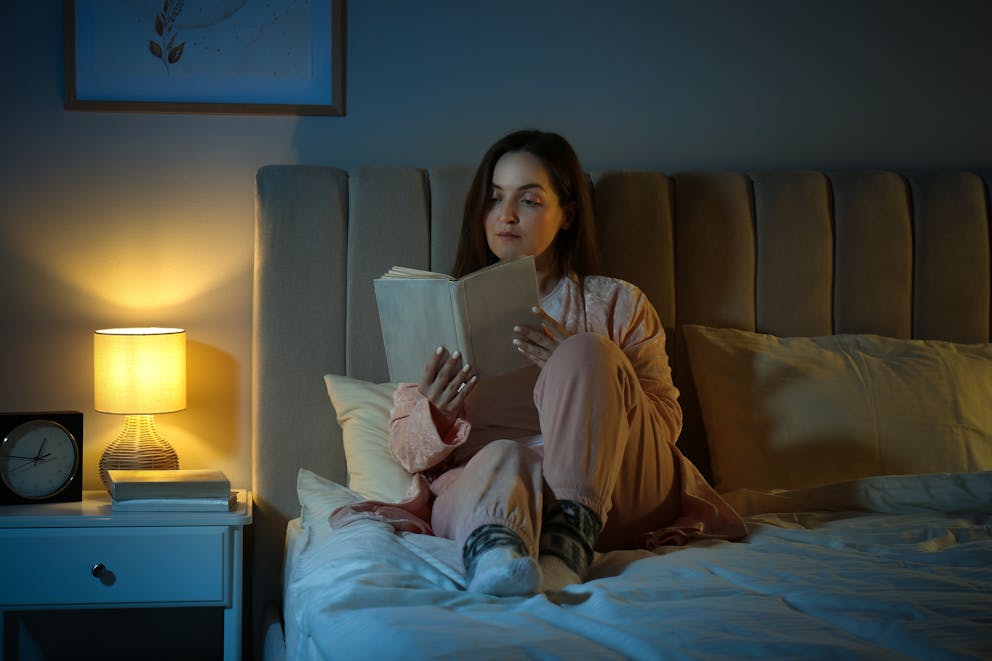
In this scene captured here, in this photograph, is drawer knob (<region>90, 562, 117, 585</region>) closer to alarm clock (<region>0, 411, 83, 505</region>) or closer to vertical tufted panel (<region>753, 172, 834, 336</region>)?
alarm clock (<region>0, 411, 83, 505</region>)

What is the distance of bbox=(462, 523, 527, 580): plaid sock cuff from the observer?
135 cm

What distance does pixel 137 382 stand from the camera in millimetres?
2182

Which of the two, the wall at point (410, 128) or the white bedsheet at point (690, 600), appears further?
the wall at point (410, 128)

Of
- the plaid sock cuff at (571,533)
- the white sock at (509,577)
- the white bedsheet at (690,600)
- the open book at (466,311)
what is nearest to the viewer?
the white bedsheet at (690,600)

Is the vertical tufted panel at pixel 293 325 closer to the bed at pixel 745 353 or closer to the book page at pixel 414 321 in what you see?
the bed at pixel 745 353

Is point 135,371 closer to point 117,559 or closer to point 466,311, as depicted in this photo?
point 117,559

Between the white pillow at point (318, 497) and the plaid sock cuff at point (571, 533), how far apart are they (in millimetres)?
530

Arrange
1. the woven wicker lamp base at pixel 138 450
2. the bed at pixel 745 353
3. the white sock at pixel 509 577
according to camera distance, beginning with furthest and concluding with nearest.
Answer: the woven wicker lamp base at pixel 138 450, the bed at pixel 745 353, the white sock at pixel 509 577

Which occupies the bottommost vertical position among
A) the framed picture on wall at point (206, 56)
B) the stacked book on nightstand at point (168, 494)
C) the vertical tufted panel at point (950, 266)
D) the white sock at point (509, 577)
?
the stacked book on nightstand at point (168, 494)

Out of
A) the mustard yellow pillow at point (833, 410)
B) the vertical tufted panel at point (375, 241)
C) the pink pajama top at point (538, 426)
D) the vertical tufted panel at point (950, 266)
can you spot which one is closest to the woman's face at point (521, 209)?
the pink pajama top at point (538, 426)

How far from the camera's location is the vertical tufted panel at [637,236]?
7.53 ft

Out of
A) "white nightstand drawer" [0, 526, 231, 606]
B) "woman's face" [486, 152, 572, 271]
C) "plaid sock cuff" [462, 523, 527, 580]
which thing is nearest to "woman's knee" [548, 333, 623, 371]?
"plaid sock cuff" [462, 523, 527, 580]

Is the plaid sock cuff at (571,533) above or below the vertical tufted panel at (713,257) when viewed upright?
below

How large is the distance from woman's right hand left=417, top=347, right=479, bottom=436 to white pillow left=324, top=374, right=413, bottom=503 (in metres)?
0.23
